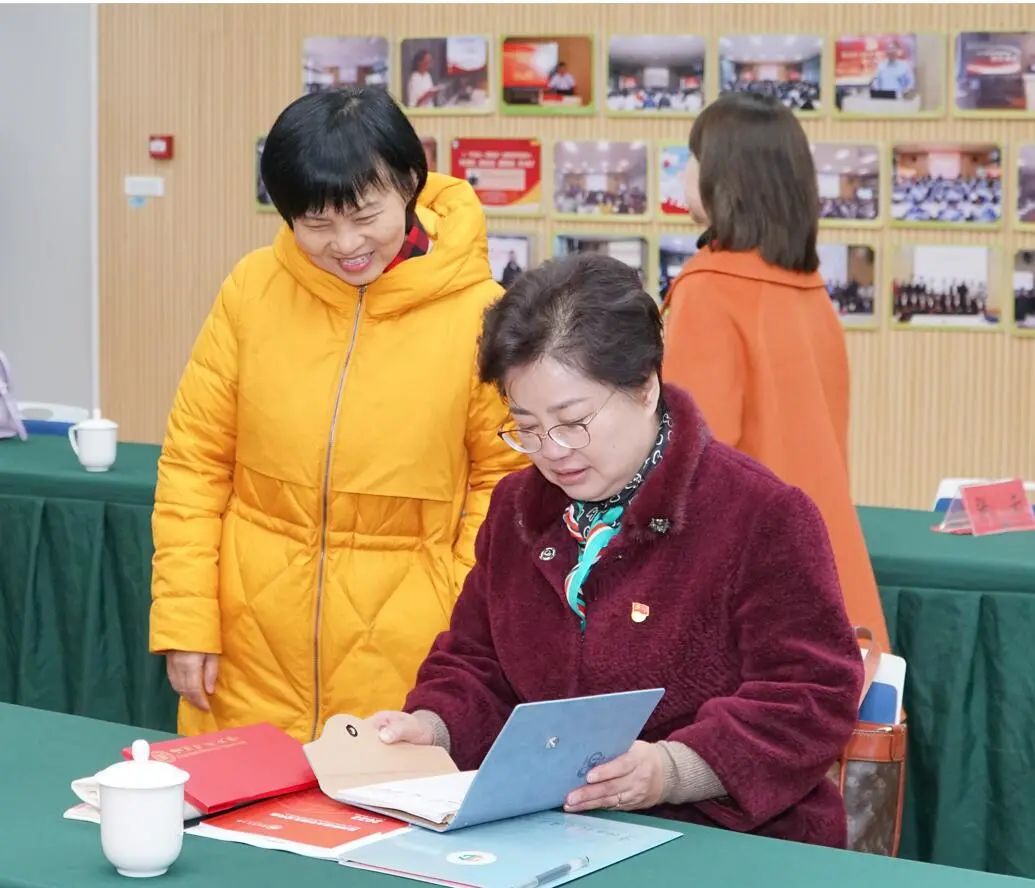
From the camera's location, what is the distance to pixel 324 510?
2.25 m

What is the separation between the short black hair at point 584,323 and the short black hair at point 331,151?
489 millimetres

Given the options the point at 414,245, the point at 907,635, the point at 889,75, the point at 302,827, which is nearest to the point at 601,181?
the point at 889,75

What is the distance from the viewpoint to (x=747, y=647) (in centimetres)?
164

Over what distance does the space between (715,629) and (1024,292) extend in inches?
130

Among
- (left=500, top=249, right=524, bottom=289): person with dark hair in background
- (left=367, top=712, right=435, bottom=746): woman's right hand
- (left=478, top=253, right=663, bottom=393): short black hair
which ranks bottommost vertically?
(left=367, top=712, right=435, bottom=746): woman's right hand

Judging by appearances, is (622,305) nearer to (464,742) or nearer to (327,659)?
(464,742)

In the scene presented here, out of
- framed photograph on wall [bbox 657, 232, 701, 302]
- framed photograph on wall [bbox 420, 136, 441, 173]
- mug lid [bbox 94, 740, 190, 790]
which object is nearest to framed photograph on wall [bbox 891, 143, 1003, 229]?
framed photograph on wall [bbox 657, 232, 701, 302]

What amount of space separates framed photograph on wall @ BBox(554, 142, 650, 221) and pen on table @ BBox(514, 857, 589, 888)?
3.76 meters

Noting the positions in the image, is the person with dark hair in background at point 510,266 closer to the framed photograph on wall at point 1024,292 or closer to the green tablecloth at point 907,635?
the framed photograph on wall at point 1024,292

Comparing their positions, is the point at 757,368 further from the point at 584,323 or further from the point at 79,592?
the point at 79,592

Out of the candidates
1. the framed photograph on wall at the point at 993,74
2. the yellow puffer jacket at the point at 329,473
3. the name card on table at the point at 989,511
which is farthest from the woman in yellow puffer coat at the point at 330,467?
the framed photograph on wall at the point at 993,74

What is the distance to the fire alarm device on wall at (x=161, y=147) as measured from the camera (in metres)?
5.52

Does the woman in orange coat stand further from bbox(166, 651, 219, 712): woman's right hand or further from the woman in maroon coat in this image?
the woman in maroon coat

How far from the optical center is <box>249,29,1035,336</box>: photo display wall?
15.3 ft
